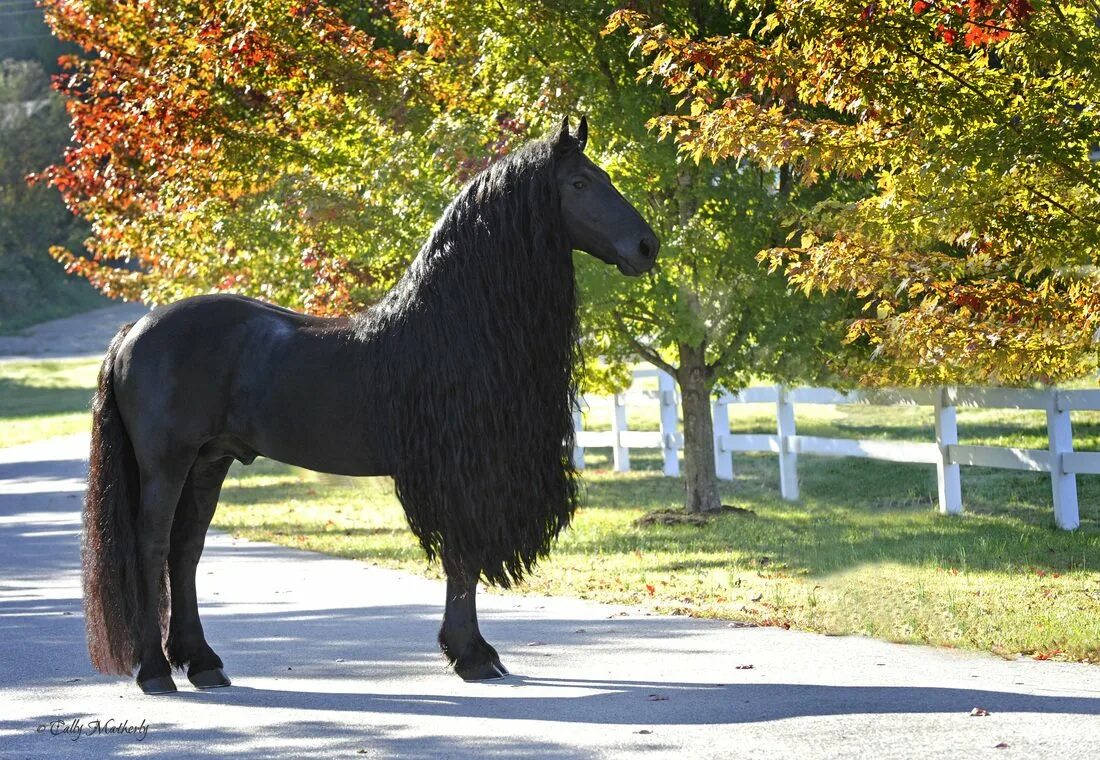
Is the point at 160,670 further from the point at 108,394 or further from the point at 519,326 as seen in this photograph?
the point at 519,326

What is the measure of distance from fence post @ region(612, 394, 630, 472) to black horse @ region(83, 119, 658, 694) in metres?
11.2

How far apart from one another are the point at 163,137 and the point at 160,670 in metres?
8.45

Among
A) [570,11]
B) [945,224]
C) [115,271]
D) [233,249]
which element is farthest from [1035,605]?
[115,271]

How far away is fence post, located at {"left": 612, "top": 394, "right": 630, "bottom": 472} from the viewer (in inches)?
713

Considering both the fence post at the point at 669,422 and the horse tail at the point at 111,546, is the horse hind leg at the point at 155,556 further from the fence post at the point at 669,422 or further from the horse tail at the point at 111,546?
the fence post at the point at 669,422

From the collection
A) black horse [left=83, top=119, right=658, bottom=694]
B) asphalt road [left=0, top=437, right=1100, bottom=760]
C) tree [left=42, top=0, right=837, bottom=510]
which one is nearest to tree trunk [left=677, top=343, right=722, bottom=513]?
tree [left=42, top=0, right=837, bottom=510]

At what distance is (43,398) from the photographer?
121 ft

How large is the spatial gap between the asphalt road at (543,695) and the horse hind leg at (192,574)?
13 cm

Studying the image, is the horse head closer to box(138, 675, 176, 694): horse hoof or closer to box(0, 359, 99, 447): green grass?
box(138, 675, 176, 694): horse hoof

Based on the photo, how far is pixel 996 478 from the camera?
14.4m

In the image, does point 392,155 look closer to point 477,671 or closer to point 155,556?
point 155,556

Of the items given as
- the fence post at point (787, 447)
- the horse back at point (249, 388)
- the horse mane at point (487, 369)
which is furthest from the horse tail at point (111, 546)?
the fence post at point (787, 447)

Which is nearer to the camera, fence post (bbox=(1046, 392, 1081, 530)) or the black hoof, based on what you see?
the black hoof

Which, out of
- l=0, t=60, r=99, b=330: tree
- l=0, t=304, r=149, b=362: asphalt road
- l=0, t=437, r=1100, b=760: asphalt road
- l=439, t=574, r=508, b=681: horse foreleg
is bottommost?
l=0, t=437, r=1100, b=760: asphalt road
